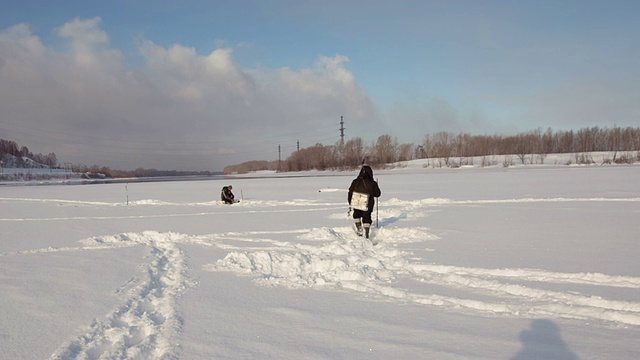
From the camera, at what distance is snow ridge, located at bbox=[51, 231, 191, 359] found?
12.6 ft

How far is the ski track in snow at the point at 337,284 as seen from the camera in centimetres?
426

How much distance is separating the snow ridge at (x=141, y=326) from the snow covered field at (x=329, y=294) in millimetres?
21

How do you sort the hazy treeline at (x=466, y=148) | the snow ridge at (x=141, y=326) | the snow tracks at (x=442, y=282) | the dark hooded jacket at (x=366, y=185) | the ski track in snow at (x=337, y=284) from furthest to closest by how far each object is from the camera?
the hazy treeline at (x=466, y=148) → the dark hooded jacket at (x=366, y=185) → the snow tracks at (x=442, y=282) → the ski track in snow at (x=337, y=284) → the snow ridge at (x=141, y=326)

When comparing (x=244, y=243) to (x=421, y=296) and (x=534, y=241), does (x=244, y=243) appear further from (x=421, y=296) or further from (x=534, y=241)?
(x=534, y=241)

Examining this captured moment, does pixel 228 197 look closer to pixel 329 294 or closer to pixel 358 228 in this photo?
pixel 358 228

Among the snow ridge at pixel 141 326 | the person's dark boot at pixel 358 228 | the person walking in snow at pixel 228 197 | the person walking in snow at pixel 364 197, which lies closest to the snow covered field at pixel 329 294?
the snow ridge at pixel 141 326

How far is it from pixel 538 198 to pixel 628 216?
659 centimetres

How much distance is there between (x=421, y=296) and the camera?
5.48 m

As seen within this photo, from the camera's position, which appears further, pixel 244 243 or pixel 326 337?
pixel 244 243

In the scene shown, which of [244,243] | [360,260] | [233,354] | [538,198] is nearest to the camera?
[233,354]

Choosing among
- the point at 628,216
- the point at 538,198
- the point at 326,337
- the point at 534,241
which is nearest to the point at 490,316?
Result: the point at 326,337

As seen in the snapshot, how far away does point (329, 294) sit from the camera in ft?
18.8

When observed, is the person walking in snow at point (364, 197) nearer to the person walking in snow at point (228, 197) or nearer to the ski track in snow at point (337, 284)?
the ski track in snow at point (337, 284)

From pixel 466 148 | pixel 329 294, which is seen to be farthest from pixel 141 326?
pixel 466 148
